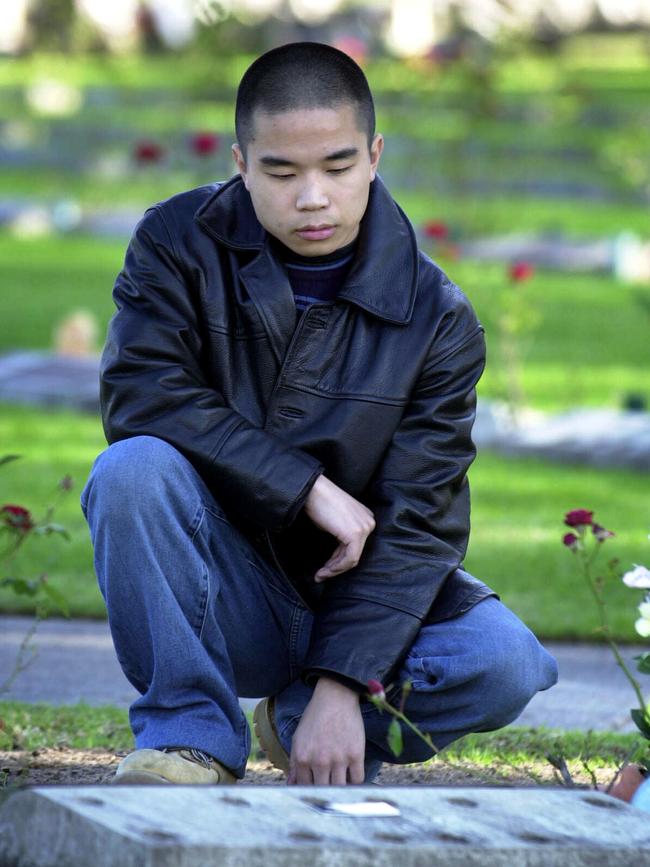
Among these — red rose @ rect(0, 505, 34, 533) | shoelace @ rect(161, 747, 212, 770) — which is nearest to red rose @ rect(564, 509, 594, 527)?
shoelace @ rect(161, 747, 212, 770)

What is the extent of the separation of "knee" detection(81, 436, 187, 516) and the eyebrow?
1.92ft

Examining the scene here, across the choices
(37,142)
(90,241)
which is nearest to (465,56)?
(90,241)

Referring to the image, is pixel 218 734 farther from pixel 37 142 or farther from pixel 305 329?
pixel 37 142

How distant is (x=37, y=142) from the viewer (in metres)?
25.8

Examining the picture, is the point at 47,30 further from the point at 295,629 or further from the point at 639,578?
the point at 639,578

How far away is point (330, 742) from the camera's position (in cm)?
305

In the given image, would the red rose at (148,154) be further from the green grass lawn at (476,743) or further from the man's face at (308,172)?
the man's face at (308,172)

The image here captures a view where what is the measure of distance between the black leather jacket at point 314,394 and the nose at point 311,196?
6.5 inches

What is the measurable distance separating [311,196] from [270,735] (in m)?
1.11

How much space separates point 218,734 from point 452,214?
1518cm

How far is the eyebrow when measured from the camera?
3248 mm

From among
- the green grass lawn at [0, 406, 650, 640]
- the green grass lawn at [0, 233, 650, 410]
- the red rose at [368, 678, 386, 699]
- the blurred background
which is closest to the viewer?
the red rose at [368, 678, 386, 699]

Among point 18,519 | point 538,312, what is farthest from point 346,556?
point 538,312

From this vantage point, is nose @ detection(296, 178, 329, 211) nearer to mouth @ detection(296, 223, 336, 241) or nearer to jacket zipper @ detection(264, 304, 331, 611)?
mouth @ detection(296, 223, 336, 241)
